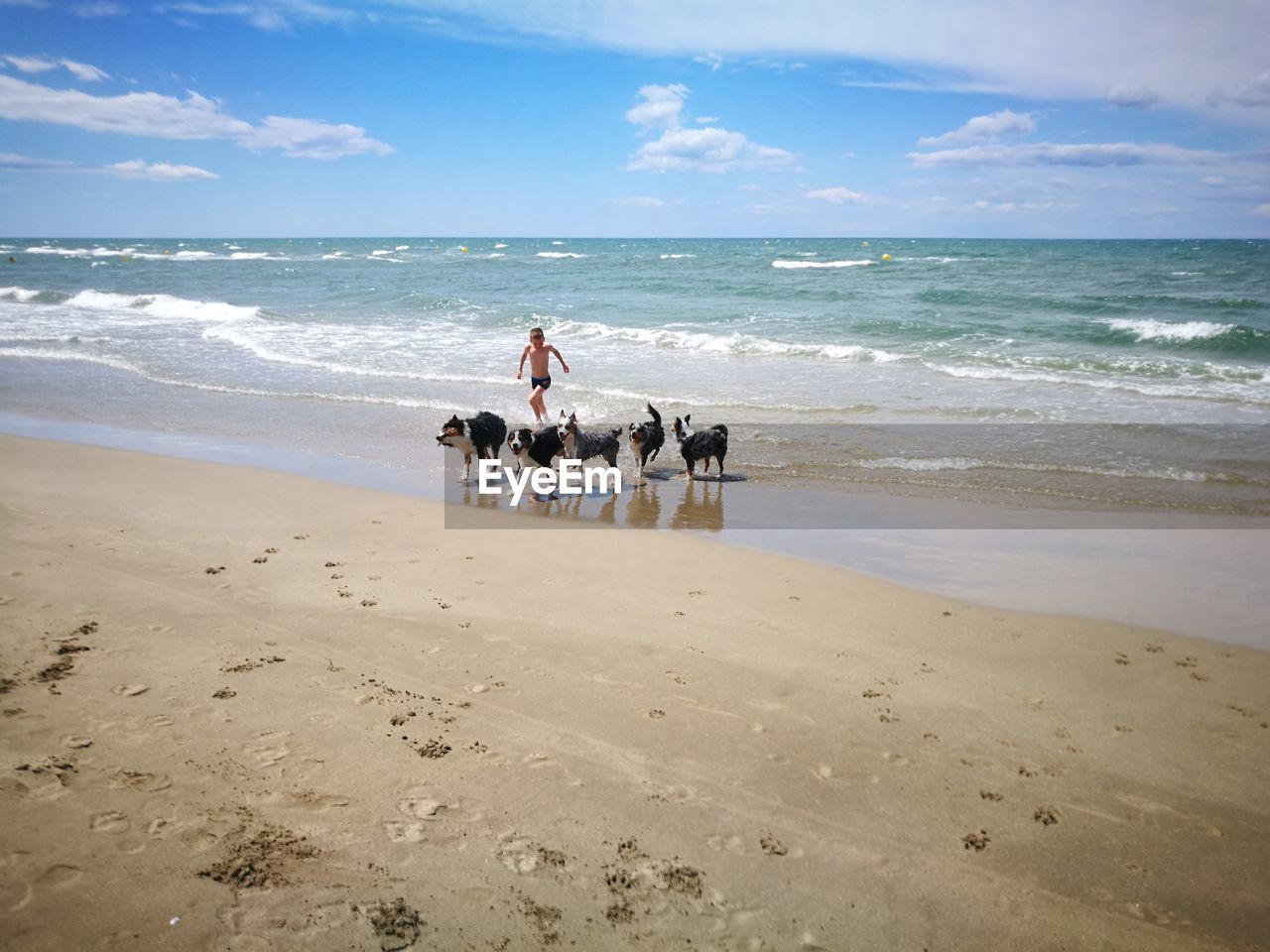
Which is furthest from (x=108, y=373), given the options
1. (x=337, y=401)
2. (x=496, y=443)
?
(x=496, y=443)

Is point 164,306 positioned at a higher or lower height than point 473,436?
higher

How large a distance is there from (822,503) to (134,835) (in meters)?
7.00

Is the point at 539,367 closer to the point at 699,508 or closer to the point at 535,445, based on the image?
the point at 535,445

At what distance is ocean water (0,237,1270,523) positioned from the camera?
10523 mm

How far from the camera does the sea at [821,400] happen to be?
7871 mm

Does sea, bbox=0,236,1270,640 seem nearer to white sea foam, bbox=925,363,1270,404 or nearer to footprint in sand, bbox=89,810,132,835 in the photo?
white sea foam, bbox=925,363,1270,404

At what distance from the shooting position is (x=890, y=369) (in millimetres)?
17219

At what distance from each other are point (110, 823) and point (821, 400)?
1256cm

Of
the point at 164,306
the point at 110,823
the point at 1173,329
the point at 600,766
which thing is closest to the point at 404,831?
the point at 600,766

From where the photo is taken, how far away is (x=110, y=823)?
3.18 m

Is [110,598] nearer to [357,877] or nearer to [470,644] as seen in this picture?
[470,644]

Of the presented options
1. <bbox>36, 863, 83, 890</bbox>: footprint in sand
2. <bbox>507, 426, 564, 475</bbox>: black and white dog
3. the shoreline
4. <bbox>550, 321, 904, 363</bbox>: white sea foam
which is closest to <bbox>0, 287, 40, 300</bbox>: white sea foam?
<bbox>550, 321, 904, 363</bbox>: white sea foam

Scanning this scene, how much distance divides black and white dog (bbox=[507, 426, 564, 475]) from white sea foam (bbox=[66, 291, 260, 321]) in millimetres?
21279

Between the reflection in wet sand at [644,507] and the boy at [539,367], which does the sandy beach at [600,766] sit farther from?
the boy at [539,367]
